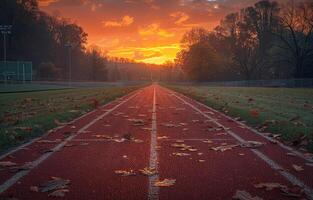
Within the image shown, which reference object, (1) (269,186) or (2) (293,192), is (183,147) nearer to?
(1) (269,186)

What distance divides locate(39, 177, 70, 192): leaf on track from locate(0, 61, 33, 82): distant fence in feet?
222

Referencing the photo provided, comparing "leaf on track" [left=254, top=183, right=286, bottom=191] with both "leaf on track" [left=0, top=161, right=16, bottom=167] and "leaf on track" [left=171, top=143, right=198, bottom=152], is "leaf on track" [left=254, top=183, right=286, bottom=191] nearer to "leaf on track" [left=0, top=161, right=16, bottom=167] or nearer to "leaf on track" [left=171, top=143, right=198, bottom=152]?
"leaf on track" [left=171, top=143, right=198, bottom=152]

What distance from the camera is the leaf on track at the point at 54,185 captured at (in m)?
4.92

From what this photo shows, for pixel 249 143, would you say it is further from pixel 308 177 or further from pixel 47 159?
pixel 47 159

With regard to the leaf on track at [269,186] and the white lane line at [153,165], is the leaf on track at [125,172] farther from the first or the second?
the leaf on track at [269,186]

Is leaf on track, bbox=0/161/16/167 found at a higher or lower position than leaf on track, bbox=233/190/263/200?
lower

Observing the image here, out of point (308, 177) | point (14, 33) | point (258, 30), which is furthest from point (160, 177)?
point (14, 33)

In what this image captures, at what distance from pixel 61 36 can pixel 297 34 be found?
271 feet

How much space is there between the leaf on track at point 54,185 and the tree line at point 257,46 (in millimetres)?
66964

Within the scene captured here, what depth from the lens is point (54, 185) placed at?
507 centimetres

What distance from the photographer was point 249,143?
841cm

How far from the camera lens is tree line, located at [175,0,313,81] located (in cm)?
6881

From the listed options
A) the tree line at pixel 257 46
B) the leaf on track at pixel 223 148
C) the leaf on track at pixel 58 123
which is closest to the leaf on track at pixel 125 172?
the leaf on track at pixel 223 148

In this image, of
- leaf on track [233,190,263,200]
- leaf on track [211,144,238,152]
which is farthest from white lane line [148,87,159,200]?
leaf on track [211,144,238,152]
